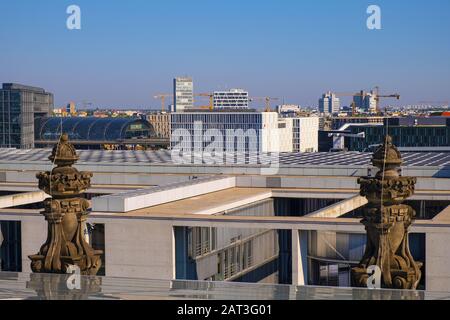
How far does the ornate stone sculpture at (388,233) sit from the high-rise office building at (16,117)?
112 meters

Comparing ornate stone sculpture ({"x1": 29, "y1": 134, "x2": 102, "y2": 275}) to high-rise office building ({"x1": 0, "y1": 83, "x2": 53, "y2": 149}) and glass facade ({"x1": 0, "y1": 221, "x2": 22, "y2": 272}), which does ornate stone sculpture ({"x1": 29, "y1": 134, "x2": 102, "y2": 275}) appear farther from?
high-rise office building ({"x1": 0, "y1": 83, "x2": 53, "y2": 149})

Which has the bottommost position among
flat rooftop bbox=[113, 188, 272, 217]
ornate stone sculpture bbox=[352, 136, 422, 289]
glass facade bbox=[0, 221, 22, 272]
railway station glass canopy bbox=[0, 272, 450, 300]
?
glass facade bbox=[0, 221, 22, 272]

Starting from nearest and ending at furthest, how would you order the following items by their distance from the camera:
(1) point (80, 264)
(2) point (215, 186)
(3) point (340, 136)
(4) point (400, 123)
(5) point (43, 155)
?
(1) point (80, 264)
(2) point (215, 186)
(5) point (43, 155)
(4) point (400, 123)
(3) point (340, 136)

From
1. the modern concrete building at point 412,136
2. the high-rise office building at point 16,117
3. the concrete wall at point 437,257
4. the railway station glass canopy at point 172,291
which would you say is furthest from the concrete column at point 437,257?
the modern concrete building at point 412,136

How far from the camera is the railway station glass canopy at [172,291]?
12484 mm

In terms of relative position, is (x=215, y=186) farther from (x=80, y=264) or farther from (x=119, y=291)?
(x=119, y=291)

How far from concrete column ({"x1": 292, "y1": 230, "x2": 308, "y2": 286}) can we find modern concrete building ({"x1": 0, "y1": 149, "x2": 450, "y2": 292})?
36 mm

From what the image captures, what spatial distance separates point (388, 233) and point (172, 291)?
12.4 feet

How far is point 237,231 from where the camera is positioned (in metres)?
35.1

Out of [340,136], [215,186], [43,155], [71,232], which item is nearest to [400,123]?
[340,136]

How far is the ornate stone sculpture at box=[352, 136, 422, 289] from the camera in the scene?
47.2ft

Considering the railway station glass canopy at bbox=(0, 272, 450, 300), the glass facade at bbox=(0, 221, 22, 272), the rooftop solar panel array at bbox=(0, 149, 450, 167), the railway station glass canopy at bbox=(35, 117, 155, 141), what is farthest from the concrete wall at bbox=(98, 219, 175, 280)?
the railway station glass canopy at bbox=(35, 117, 155, 141)

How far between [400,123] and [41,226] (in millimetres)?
142436
